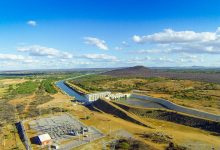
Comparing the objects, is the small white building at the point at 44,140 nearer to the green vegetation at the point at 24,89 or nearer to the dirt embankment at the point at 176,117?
the dirt embankment at the point at 176,117

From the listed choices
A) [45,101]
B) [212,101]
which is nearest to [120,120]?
[212,101]

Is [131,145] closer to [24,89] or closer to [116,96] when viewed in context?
[116,96]

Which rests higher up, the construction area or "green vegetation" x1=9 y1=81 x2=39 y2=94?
"green vegetation" x1=9 y1=81 x2=39 y2=94

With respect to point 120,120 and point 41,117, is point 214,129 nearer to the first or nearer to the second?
Result: point 120,120

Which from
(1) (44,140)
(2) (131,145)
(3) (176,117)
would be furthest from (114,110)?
(1) (44,140)

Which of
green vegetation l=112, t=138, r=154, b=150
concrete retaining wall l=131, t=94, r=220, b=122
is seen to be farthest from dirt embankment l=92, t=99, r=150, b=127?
green vegetation l=112, t=138, r=154, b=150

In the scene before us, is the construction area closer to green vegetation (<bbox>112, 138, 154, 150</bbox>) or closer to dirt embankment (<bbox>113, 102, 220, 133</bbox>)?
green vegetation (<bbox>112, 138, 154, 150</bbox>)
